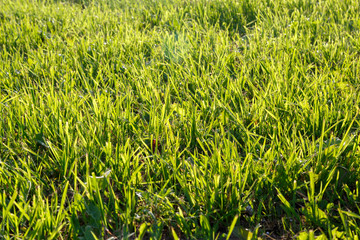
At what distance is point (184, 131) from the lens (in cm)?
192

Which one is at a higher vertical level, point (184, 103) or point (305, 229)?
point (184, 103)

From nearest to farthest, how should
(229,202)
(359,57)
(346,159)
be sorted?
1. (229,202)
2. (346,159)
3. (359,57)

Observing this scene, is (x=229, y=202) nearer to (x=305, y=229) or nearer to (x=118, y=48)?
(x=305, y=229)

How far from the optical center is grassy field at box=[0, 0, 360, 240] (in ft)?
4.77

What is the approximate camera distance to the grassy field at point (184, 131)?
4.77 feet

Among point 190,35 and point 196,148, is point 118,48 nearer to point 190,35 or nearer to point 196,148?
point 190,35

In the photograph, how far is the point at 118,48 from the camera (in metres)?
2.81

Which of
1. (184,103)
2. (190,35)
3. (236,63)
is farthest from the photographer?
(190,35)

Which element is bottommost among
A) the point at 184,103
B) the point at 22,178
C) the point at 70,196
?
the point at 70,196

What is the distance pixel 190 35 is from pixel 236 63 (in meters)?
0.58

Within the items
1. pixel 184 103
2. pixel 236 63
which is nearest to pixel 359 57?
pixel 236 63

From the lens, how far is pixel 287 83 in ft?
7.18

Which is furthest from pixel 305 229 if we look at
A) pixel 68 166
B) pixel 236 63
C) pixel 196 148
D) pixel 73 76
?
pixel 73 76

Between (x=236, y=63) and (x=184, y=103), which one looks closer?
(x=184, y=103)
